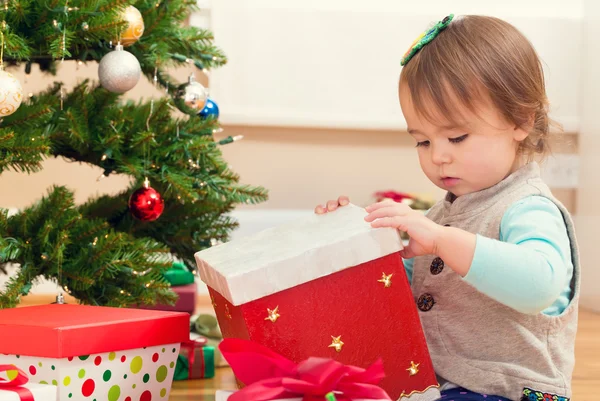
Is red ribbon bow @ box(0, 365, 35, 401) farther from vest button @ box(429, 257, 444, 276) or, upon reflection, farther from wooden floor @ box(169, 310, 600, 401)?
vest button @ box(429, 257, 444, 276)

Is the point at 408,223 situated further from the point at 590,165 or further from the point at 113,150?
the point at 590,165

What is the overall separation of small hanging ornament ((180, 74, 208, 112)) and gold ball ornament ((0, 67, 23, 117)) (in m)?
0.39

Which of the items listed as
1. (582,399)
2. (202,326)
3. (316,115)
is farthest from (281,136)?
(582,399)

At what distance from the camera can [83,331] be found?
976 millimetres

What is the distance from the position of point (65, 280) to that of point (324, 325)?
64cm

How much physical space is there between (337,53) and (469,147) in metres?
1.60

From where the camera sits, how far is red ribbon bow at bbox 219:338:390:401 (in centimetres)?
78

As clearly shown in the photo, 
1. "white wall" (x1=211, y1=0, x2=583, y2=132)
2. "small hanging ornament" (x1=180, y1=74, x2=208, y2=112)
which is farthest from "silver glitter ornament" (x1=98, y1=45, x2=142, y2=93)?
"white wall" (x1=211, y1=0, x2=583, y2=132)

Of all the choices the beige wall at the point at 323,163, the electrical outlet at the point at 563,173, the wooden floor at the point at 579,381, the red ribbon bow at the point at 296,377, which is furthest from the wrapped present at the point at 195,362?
the electrical outlet at the point at 563,173

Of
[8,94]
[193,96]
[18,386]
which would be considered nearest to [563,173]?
[193,96]

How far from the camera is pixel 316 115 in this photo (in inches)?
99.0

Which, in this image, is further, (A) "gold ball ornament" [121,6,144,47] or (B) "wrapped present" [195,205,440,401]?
(A) "gold ball ornament" [121,6,144,47]

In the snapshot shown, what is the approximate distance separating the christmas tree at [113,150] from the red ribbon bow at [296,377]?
1.78ft

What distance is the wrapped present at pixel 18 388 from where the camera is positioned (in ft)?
2.75
